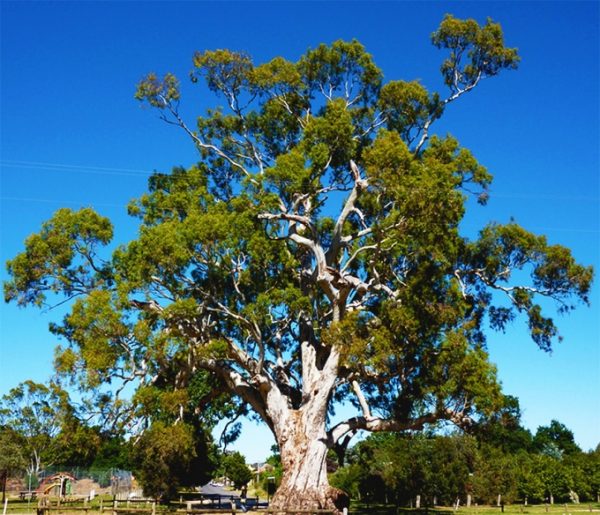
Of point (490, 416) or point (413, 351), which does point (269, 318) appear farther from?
point (490, 416)

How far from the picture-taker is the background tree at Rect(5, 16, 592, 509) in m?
23.2

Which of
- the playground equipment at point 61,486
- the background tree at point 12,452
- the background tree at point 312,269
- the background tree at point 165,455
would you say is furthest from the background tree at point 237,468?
the background tree at point 312,269

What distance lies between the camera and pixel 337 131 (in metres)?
25.7

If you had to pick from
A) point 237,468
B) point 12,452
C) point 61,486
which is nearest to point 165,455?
point 61,486

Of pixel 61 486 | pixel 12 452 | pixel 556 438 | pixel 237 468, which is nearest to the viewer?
pixel 61 486

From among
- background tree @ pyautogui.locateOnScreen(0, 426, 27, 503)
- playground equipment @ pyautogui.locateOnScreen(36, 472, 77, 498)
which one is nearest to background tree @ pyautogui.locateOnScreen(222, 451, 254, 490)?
background tree @ pyautogui.locateOnScreen(0, 426, 27, 503)

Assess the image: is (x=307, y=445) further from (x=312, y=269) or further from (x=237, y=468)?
(x=237, y=468)

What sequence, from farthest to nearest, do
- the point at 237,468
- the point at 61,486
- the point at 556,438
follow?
the point at 556,438, the point at 237,468, the point at 61,486

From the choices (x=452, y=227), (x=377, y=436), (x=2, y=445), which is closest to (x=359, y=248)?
(x=452, y=227)

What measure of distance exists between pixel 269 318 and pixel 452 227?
7.86 m

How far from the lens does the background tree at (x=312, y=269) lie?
23.2m

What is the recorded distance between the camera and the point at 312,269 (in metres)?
28.7

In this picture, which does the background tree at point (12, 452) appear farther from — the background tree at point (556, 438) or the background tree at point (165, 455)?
the background tree at point (556, 438)

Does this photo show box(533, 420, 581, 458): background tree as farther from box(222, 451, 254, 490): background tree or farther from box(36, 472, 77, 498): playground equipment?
box(36, 472, 77, 498): playground equipment
